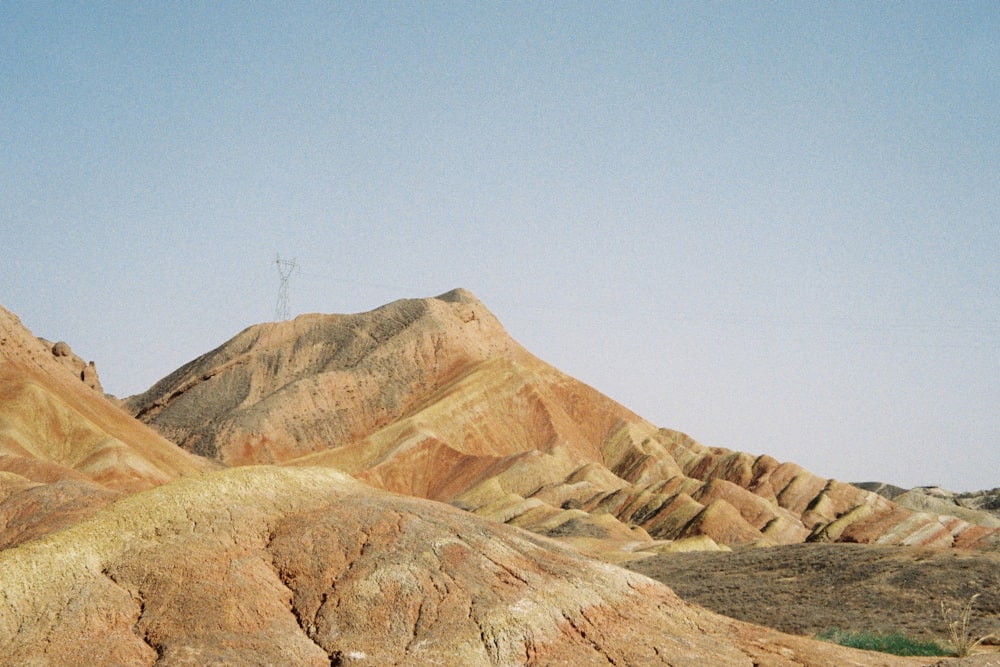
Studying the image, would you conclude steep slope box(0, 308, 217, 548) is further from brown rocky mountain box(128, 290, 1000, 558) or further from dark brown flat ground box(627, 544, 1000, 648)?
dark brown flat ground box(627, 544, 1000, 648)

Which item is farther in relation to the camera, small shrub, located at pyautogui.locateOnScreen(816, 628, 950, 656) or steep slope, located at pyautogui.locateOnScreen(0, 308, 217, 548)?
steep slope, located at pyautogui.locateOnScreen(0, 308, 217, 548)

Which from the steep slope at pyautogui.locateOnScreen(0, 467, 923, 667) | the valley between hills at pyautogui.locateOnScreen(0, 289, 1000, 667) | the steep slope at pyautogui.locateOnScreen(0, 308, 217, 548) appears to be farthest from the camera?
the steep slope at pyautogui.locateOnScreen(0, 308, 217, 548)

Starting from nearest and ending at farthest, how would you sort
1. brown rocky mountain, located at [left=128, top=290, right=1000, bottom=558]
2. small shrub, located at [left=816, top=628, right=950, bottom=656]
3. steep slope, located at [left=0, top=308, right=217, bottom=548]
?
1. small shrub, located at [left=816, top=628, right=950, bottom=656]
2. steep slope, located at [left=0, top=308, right=217, bottom=548]
3. brown rocky mountain, located at [left=128, top=290, right=1000, bottom=558]

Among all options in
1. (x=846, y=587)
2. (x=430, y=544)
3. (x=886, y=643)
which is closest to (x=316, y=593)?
(x=430, y=544)

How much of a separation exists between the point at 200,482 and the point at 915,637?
2474 centimetres

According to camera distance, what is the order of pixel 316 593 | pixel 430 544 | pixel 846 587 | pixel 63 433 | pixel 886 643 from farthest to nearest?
pixel 63 433 → pixel 846 587 → pixel 886 643 → pixel 430 544 → pixel 316 593

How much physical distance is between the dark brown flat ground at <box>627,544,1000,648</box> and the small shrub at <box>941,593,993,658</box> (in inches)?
13.6

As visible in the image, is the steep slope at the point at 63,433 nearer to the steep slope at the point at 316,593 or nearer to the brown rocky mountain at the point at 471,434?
the brown rocky mountain at the point at 471,434

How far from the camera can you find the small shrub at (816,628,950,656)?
1248 inches

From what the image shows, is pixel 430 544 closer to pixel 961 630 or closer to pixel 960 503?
pixel 961 630

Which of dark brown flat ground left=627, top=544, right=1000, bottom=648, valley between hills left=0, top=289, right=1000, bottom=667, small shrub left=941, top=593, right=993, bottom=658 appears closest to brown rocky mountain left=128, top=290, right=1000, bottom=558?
valley between hills left=0, top=289, right=1000, bottom=667

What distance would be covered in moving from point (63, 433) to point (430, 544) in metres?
58.5

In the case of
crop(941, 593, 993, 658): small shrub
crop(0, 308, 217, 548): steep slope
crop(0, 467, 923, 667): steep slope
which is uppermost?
crop(0, 308, 217, 548): steep slope

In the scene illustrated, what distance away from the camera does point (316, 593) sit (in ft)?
73.3
